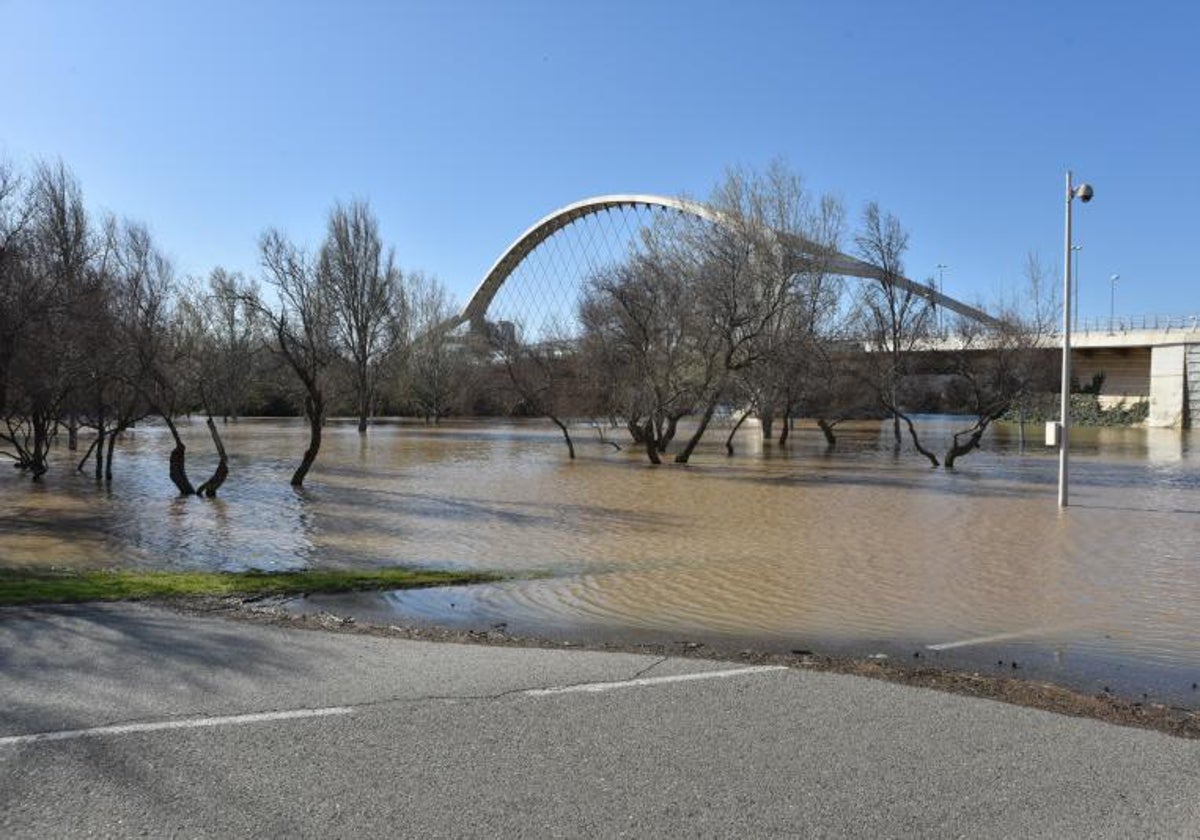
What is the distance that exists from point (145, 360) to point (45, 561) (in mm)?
10357

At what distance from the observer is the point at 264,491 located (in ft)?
75.6

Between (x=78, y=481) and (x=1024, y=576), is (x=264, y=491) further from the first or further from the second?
(x=1024, y=576)

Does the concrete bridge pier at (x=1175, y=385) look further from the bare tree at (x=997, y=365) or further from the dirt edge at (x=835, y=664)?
the dirt edge at (x=835, y=664)

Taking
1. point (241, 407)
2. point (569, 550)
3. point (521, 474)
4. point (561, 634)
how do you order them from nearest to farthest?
point (561, 634), point (569, 550), point (521, 474), point (241, 407)

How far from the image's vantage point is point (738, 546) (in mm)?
14602

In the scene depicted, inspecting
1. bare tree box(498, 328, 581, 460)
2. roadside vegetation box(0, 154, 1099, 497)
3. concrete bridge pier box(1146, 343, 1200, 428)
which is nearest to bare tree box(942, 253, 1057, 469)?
roadside vegetation box(0, 154, 1099, 497)

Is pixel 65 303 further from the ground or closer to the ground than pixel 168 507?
further from the ground

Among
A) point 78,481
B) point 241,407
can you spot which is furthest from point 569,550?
point 241,407

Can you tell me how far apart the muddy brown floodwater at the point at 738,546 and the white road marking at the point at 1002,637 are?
0.04 meters

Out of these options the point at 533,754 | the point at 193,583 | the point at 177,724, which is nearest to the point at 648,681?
the point at 533,754

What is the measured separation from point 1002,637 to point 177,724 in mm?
7358

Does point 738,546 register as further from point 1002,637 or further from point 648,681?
point 648,681

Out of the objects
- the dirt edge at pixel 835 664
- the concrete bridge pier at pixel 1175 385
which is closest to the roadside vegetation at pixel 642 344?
the dirt edge at pixel 835 664

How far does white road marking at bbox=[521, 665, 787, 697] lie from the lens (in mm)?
5449
